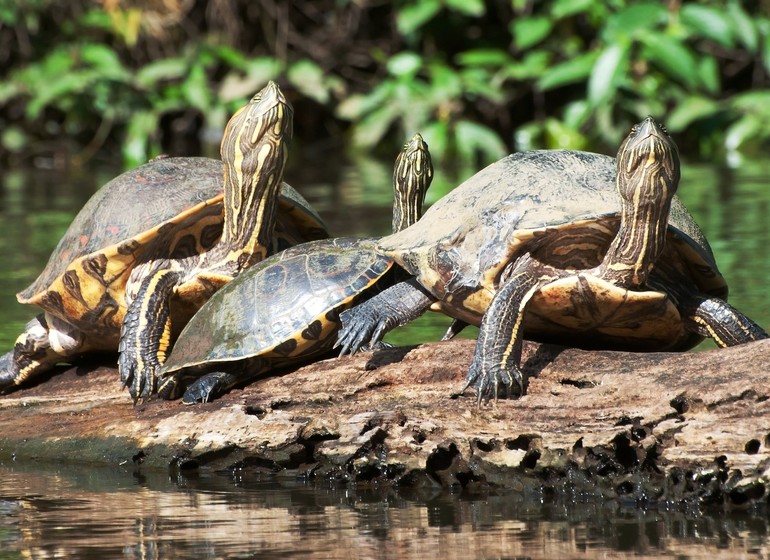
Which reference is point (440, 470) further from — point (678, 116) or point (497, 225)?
point (678, 116)

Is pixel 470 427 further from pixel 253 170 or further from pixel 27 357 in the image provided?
pixel 27 357

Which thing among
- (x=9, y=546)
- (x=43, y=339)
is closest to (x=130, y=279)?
(x=43, y=339)

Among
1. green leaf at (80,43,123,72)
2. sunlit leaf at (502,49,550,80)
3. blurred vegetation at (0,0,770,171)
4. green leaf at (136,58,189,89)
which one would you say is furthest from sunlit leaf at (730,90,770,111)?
green leaf at (80,43,123,72)

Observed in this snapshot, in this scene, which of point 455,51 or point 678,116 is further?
point 455,51

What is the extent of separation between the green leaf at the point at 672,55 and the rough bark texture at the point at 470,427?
10544 millimetres

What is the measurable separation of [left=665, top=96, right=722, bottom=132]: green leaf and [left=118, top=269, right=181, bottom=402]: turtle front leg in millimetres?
10901

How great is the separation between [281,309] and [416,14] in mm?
12204

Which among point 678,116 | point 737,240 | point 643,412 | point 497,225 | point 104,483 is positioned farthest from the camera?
point 678,116

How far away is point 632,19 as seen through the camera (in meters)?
14.2

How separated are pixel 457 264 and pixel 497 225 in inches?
7.7

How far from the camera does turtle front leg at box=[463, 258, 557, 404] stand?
3877mm

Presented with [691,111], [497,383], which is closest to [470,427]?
[497,383]

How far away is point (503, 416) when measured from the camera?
3832 mm

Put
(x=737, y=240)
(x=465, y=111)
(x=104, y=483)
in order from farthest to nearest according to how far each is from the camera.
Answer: (x=465, y=111), (x=737, y=240), (x=104, y=483)
